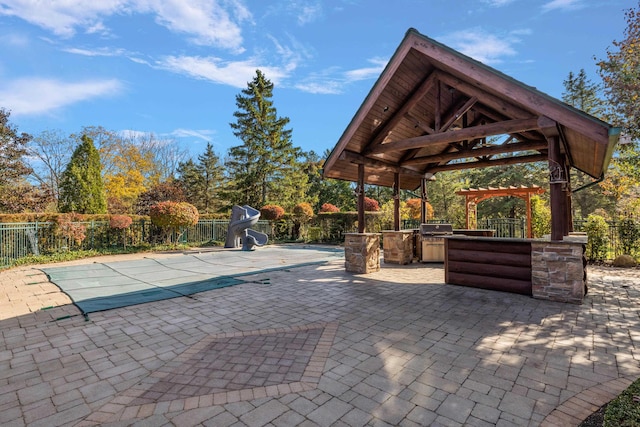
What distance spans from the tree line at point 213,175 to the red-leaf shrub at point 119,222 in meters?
2.76

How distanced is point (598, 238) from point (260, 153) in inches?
793

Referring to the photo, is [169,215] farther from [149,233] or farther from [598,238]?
[598,238]

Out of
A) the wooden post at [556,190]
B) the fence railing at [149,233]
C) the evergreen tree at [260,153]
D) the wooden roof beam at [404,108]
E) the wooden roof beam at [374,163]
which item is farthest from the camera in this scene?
the evergreen tree at [260,153]

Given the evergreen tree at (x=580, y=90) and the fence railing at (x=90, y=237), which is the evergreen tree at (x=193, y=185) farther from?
the evergreen tree at (x=580, y=90)

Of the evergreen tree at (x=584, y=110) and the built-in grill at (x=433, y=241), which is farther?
the evergreen tree at (x=584, y=110)

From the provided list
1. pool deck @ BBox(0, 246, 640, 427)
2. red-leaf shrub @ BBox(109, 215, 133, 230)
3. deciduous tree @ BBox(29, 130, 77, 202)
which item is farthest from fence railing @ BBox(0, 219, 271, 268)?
deciduous tree @ BBox(29, 130, 77, 202)

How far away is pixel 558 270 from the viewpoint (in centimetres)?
492

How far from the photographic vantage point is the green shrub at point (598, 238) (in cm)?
905

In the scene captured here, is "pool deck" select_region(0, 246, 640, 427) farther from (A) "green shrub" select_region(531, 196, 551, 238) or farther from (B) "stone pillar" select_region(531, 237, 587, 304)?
(A) "green shrub" select_region(531, 196, 551, 238)

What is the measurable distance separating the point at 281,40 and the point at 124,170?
21571 mm

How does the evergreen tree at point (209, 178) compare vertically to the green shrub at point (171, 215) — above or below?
above

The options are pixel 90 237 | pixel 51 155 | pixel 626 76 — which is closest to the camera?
pixel 626 76

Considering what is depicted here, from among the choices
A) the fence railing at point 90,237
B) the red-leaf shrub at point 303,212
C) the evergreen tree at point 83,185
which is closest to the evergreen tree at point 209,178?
the fence railing at point 90,237

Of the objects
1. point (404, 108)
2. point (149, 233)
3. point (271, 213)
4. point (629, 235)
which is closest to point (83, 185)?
point (149, 233)
